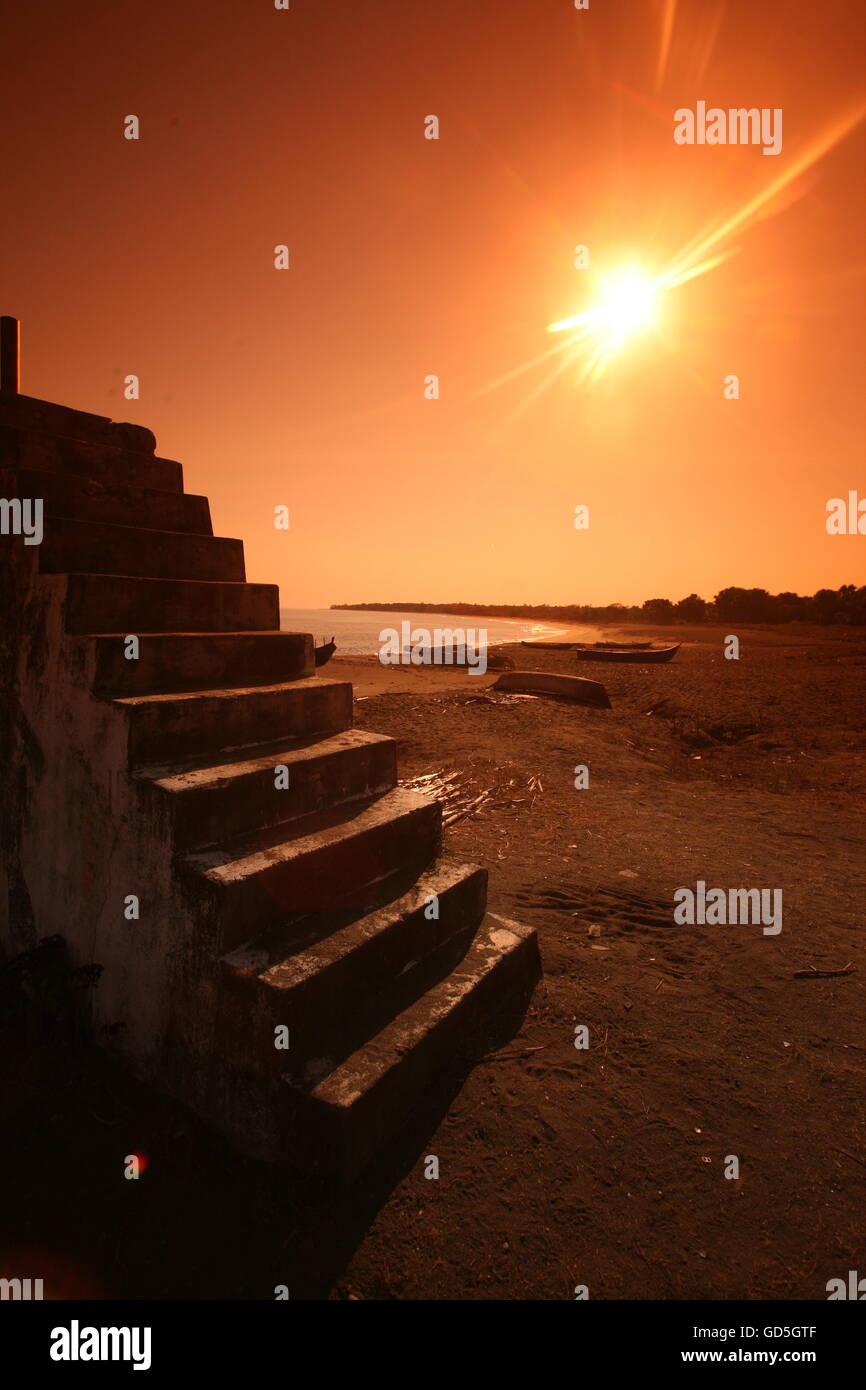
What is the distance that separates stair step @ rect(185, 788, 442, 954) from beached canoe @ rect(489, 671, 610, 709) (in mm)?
9713

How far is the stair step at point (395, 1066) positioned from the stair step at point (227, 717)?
153 centimetres

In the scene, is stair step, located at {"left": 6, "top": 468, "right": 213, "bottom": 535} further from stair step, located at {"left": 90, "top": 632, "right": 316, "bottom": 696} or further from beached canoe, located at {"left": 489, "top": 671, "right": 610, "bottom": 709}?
beached canoe, located at {"left": 489, "top": 671, "right": 610, "bottom": 709}

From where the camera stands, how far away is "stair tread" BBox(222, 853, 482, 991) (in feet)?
7.52

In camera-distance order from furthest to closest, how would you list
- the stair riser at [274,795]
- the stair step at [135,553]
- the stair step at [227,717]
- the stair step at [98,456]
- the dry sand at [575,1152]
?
the stair step at [98,456] < the stair step at [135,553] < the stair step at [227,717] < the stair riser at [274,795] < the dry sand at [575,1152]

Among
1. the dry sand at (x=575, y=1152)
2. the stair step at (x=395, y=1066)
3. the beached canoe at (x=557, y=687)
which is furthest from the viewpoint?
the beached canoe at (x=557, y=687)

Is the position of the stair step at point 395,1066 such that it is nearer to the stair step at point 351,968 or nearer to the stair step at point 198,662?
the stair step at point 351,968

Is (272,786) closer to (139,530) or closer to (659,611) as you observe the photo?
(139,530)

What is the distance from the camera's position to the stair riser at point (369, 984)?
226 cm

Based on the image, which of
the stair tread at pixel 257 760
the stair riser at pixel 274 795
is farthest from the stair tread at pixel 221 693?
the stair riser at pixel 274 795

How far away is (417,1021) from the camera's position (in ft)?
8.59

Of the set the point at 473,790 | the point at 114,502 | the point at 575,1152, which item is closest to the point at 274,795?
the point at 575,1152

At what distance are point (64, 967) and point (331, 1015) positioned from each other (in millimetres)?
1522
